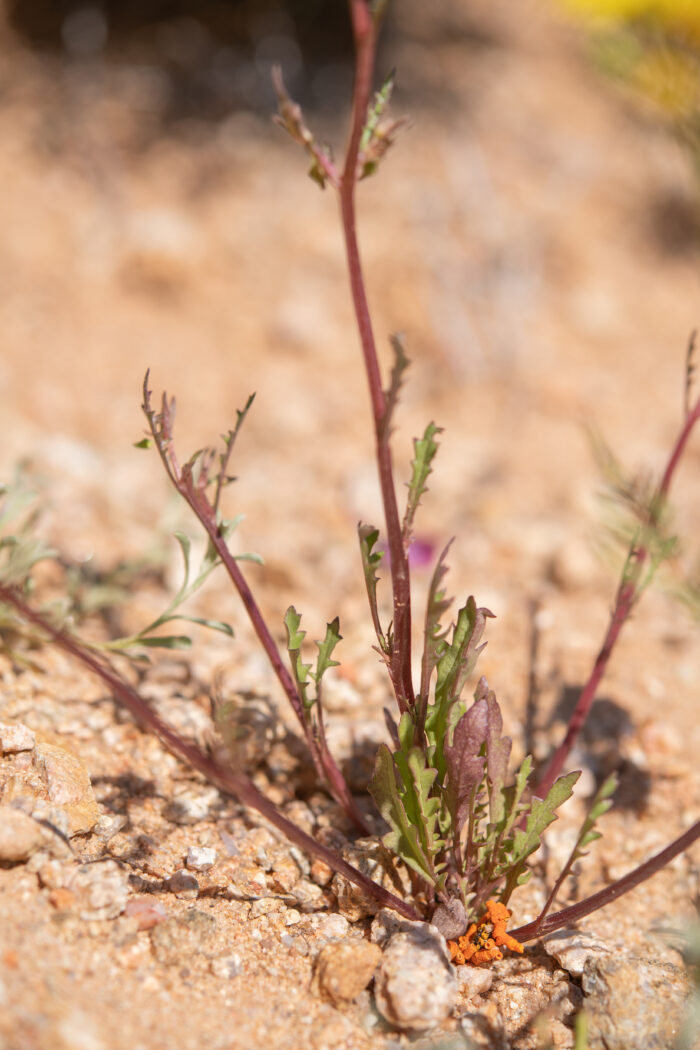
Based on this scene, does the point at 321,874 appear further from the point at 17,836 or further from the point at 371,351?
the point at 371,351

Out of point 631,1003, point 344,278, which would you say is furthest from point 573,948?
point 344,278

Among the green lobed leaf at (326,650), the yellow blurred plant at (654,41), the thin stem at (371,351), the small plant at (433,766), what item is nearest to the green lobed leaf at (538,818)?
the small plant at (433,766)

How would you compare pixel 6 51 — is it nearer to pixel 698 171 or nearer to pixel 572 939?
pixel 698 171

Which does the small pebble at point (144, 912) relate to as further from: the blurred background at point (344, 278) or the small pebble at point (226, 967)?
the blurred background at point (344, 278)

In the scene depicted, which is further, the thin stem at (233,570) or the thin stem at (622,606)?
the thin stem at (622,606)

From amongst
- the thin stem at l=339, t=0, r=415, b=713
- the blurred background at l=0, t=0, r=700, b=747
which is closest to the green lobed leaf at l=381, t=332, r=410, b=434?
the thin stem at l=339, t=0, r=415, b=713
